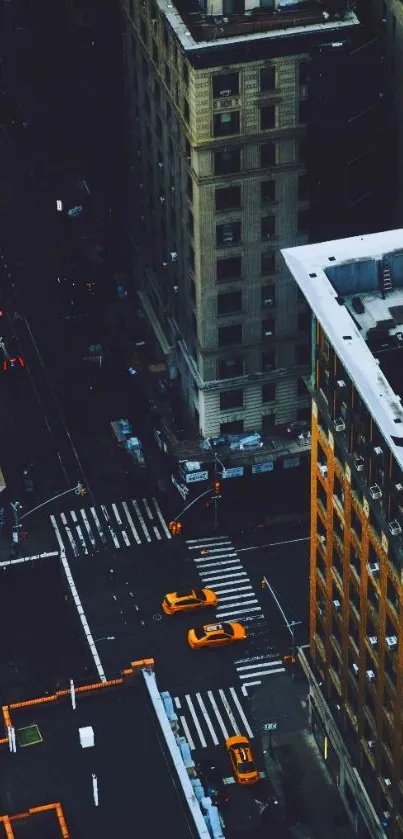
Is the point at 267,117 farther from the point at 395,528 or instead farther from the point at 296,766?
the point at 395,528

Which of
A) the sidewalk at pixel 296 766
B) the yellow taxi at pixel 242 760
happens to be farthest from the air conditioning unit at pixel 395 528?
the yellow taxi at pixel 242 760

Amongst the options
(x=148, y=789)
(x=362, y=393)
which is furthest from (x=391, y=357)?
(x=148, y=789)

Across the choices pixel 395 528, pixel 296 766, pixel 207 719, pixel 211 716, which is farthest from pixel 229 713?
pixel 395 528

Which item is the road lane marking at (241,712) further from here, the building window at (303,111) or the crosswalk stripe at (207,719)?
the building window at (303,111)

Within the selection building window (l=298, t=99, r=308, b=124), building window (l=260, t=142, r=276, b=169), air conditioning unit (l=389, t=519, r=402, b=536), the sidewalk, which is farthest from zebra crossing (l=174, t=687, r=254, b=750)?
building window (l=298, t=99, r=308, b=124)

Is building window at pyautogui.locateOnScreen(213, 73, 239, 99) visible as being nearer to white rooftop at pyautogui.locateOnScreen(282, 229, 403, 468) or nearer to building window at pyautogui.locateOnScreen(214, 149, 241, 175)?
building window at pyautogui.locateOnScreen(214, 149, 241, 175)
